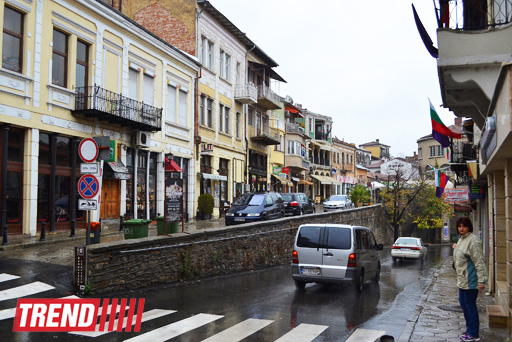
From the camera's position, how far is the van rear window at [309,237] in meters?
13.5

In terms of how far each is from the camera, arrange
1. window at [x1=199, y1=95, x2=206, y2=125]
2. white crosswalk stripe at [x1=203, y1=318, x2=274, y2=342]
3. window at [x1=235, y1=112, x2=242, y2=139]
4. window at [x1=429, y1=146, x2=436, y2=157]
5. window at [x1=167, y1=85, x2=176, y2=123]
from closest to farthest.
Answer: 1. white crosswalk stripe at [x1=203, y1=318, x2=274, y2=342]
2. window at [x1=167, y1=85, x2=176, y2=123]
3. window at [x1=199, y1=95, x2=206, y2=125]
4. window at [x1=235, y1=112, x2=242, y2=139]
5. window at [x1=429, y1=146, x2=436, y2=157]

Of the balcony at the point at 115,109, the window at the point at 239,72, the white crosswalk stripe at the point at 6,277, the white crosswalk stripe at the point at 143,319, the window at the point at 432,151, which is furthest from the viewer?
the window at the point at 432,151

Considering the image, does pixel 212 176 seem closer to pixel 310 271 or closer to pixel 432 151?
pixel 310 271

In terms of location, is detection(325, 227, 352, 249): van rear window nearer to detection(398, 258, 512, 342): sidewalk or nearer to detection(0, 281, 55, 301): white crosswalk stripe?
detection(398, 258, 512, 342): sidewalk

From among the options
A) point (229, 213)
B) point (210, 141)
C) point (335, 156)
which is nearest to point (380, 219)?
point (335, 156)

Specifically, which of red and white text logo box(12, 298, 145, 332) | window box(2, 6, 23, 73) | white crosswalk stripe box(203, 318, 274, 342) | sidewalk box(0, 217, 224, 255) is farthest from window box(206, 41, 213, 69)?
white crosswalk stripe box(203, 318, 274, 342)

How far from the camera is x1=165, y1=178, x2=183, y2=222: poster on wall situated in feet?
49.1

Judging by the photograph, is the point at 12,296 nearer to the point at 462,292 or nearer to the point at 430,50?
the point at 462,292

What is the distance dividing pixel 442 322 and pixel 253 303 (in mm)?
4062

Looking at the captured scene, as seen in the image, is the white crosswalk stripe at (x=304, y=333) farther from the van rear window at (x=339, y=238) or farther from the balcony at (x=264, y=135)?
the balcony at (x=264, y=135)

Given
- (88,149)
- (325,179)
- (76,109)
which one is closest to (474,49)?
(88,149)

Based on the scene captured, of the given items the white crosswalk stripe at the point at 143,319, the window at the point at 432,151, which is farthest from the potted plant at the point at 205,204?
the window at the point at 432,151

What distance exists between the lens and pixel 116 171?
2111cm

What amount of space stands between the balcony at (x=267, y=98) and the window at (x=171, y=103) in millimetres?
14544
